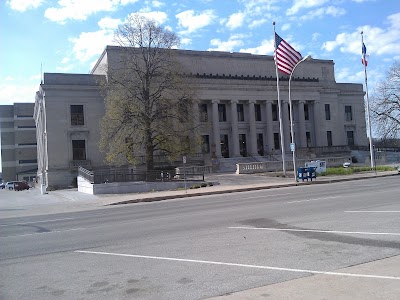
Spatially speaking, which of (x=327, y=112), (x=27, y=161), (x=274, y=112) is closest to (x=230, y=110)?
(x=274, y=112)

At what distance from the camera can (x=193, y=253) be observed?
28.6ft

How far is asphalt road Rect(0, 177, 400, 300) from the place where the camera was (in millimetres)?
6566

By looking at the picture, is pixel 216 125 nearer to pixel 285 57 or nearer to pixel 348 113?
pixel 285 57

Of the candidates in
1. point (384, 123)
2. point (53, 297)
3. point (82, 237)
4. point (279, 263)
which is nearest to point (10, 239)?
point (82, 237)

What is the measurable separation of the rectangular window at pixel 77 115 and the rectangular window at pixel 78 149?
103 inches

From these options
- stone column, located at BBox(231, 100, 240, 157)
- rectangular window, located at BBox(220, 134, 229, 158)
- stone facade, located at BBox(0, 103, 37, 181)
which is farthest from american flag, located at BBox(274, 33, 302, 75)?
stone facade, located at BBox(0, 103, 37, 181)

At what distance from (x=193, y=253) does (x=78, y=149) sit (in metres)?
49.9

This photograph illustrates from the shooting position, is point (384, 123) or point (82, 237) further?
point (384, 123)

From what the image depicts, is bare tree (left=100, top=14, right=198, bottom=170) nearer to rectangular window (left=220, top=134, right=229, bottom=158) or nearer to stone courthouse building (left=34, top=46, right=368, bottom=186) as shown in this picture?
stone courthouse building (left=34, top=46, right=368, bottom=186)

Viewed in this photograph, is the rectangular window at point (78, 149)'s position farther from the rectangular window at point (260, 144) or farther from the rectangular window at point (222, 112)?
the rectangular window at point (260, 144)

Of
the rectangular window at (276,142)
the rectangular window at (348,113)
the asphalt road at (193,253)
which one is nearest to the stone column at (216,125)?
the rectangular window at (276,142)

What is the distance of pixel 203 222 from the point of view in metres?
13.5

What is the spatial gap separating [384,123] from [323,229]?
169 ft

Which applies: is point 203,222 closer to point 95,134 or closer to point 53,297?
point 53,297
